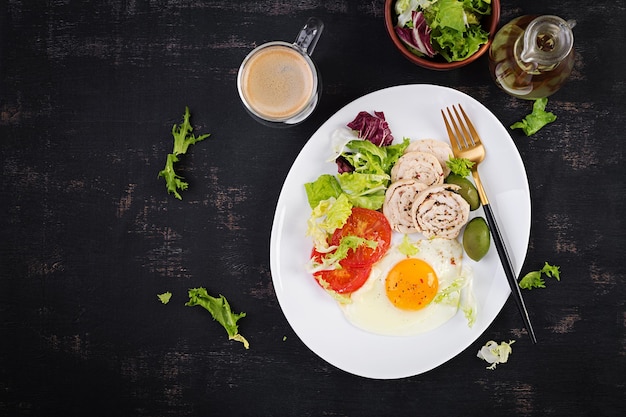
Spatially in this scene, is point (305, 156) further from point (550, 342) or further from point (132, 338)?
point (550, 342)

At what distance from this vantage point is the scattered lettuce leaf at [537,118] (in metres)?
2.59

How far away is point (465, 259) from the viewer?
2527 millimetres

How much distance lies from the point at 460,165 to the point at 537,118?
0.46m

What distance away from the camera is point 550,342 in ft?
8.75

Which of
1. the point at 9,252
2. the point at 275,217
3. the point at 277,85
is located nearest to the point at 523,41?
the point at 277,85

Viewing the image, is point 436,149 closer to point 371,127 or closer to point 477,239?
point 371,127

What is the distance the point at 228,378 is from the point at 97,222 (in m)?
0.96

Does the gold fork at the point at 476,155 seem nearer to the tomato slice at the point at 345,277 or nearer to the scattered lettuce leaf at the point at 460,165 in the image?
the scattered lettuce leaf at the point at 460,165

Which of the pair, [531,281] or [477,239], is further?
[531,281]

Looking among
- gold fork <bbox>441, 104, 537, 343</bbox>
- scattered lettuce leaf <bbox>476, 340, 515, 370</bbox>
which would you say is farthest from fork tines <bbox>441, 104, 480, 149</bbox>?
scattered lettuce leaf <bbox>476, 340, 515, 370</bbox>

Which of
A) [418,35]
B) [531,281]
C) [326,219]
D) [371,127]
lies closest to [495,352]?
[531,281]

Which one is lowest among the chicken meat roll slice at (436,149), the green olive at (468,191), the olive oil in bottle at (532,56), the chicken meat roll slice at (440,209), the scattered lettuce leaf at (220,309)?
the scattered lettuce leaf at (220,309)

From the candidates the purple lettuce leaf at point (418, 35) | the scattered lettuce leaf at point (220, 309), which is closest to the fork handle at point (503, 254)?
the purple lettuce leaf at point (418, 35)

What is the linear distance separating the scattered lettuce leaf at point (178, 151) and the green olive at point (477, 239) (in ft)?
4.08
